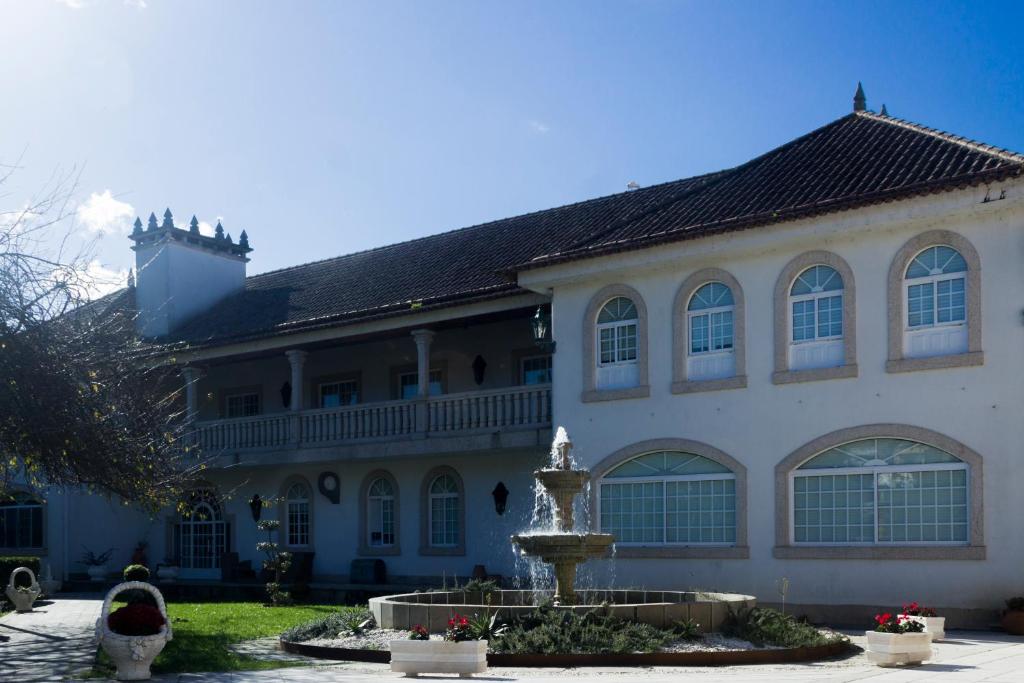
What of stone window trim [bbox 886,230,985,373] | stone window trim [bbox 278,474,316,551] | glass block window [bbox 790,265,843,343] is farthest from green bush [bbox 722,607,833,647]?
stone window trim [bbox 278,474,316,551]

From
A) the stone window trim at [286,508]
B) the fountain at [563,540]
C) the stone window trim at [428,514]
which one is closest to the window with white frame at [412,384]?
the stone window trim at [428,514]

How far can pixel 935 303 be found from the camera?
64.4ft

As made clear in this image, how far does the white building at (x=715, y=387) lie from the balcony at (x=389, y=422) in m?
0.06

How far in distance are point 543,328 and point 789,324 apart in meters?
5.28

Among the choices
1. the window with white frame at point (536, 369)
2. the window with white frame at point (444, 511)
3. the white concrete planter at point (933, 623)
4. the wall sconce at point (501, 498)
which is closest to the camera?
the white concrete planter at point (933, 623)

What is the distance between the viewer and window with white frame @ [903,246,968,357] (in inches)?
763

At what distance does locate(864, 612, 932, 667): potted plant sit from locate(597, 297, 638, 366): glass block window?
374 inches

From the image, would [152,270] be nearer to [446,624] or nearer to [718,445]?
[718,445]

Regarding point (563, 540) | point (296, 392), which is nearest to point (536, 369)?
point (296, 392)

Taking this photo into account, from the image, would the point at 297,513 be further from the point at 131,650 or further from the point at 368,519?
the point at 131,650

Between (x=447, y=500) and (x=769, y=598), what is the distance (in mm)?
9089

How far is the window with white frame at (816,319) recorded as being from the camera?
20.6m

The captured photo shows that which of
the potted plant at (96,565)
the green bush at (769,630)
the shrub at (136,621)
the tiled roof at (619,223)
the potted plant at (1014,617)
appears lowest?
the potted plant at (96,565)

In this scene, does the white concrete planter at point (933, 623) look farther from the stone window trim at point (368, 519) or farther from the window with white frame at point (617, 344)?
the stone window trim at point (368, 519)
